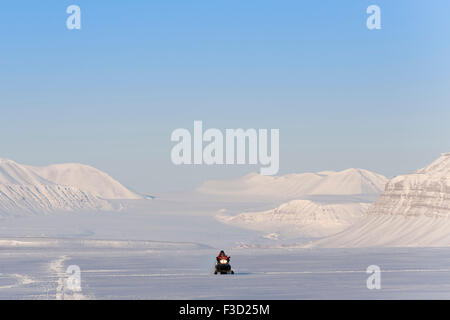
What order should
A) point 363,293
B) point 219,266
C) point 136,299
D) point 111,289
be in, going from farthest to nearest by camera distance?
point 219,266
point 111,289
point 363,293
point 136,299

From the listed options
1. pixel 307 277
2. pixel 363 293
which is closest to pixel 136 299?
pixel 363 293

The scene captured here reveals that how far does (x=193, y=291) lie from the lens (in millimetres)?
64500
